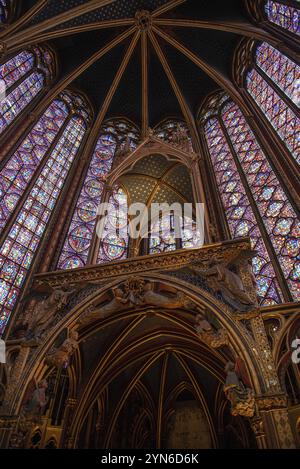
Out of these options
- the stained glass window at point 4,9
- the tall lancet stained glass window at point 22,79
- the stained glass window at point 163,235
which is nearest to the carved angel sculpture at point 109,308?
the stained glass window at point 163,235

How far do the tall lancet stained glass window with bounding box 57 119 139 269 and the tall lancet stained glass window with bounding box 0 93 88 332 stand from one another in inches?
32.0

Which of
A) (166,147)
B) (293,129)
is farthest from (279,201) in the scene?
(166,147)

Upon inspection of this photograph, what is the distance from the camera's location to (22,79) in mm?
13156

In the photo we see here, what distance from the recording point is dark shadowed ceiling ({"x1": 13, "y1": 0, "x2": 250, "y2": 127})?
13.9m

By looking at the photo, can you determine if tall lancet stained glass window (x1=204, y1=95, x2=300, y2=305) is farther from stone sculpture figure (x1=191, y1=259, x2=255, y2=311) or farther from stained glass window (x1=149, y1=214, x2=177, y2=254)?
stone sculpture figure (x1=191, y1=259, x2=255, y2=311)

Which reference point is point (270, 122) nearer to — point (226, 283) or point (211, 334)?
point (226, 283)

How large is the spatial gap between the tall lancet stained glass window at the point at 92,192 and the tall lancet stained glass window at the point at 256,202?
11.2ft

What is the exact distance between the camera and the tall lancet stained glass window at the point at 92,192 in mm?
11758

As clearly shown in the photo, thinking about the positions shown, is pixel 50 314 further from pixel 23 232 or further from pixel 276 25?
pixel 276 25

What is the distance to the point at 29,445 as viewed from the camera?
704cm

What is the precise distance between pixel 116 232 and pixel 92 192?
194cm

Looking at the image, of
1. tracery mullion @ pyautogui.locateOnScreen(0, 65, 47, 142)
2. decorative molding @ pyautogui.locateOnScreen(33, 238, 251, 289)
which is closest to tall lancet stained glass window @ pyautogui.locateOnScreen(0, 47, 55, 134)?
tracery mullion @ pyautogui.locateOnScreen(0, 65, 47, 142)

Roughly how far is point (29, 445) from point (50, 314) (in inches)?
93.5
